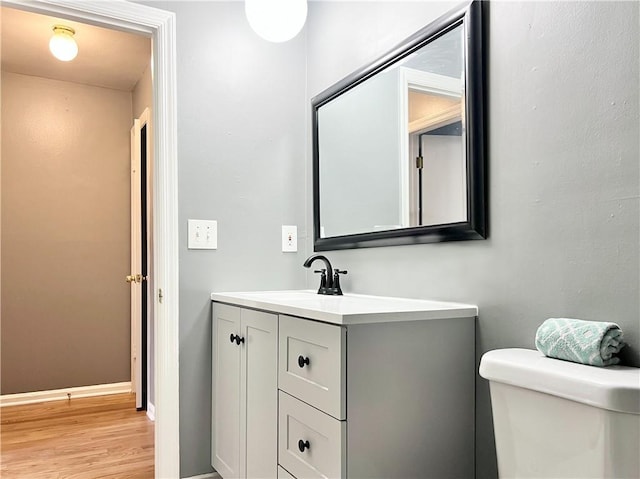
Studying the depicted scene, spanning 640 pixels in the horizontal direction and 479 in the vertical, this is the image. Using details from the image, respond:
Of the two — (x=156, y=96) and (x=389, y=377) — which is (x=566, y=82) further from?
(x=156, y=96)

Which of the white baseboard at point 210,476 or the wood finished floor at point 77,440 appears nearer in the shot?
the white baseboard at point 210,476

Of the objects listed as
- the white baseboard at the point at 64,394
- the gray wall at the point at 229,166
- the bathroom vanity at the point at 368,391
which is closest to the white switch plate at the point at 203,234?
the gray wall at the point at 229,166

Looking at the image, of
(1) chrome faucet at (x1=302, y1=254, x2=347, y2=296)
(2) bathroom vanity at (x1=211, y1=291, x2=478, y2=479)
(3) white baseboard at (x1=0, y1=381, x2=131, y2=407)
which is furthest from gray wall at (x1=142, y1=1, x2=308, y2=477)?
(3) white baseboard at (x1=0, y1=381, x2=131, y2=407)

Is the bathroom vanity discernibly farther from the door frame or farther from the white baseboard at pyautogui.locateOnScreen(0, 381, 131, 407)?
the white baseboard at pyautogui.locateOnScreen(0, 381, 131, 407)

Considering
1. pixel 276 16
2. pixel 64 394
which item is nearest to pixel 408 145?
pixel 276 16

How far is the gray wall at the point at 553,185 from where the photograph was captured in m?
1.09

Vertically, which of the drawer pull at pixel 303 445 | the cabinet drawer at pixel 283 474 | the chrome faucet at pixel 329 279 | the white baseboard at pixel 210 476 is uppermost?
the chrome faucet at pixel 329 279

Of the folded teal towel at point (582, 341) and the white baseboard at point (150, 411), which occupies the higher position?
the folded teal towel at point (582, 341)

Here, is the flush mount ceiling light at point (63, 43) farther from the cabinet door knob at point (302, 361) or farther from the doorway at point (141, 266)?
the cabinet door knob at point (302, 361)

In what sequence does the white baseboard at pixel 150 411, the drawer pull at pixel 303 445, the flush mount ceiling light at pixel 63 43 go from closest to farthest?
the drawer pull at pixel 303 445 → the flush mount ceiling light at pixel 63 43 → the white baseboard at pixel 150 411

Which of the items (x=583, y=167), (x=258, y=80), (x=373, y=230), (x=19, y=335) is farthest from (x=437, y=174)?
(x=19, y=335)

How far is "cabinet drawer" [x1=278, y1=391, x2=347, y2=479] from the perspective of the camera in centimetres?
124

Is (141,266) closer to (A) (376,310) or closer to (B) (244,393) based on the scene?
(B) (244,393)

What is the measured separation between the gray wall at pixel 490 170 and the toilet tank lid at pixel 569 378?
13cm
